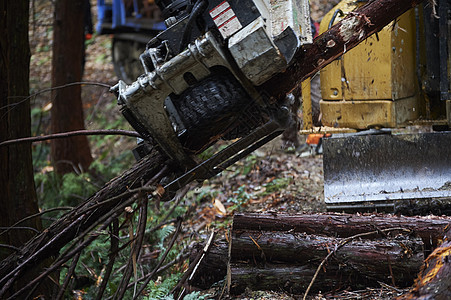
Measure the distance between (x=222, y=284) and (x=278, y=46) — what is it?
1.63 metres

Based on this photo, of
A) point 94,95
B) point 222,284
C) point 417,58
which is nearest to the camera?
point 222,284

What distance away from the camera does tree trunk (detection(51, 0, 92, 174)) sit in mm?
7305

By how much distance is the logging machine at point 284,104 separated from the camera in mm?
2691

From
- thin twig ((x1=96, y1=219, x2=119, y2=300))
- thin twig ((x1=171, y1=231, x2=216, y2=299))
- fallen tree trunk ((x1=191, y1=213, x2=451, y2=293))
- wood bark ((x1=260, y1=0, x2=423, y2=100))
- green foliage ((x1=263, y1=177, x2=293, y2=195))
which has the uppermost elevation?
wood bark ((x1=260, y1=0, x2=423, y2=100))

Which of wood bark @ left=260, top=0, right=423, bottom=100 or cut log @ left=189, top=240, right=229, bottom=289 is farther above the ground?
wood bark @ left=260, top=0, right=423, bottom=100

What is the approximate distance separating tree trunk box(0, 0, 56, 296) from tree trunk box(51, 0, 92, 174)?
3.54 meters

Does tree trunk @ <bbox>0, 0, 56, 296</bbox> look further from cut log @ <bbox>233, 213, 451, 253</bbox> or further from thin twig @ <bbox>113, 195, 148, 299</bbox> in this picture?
cut log @ <bbox>233, 213, 451, 253</bbox>

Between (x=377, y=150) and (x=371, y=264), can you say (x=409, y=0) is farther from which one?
(x=371, y=264)

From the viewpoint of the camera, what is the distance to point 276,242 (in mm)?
3070

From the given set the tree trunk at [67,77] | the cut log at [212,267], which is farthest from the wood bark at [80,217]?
the tree trunk at [67,77]

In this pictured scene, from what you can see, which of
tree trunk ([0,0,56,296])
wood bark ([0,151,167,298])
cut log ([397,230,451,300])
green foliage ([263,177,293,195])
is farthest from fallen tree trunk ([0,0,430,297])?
green foliage ([263,177,293,195])

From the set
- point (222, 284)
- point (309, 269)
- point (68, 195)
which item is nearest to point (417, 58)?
point (309, 269)

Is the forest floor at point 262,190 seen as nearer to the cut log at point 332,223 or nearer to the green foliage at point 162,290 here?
the cut log at point 332,223

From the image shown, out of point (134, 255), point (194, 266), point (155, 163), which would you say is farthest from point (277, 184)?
point (134, 255)
